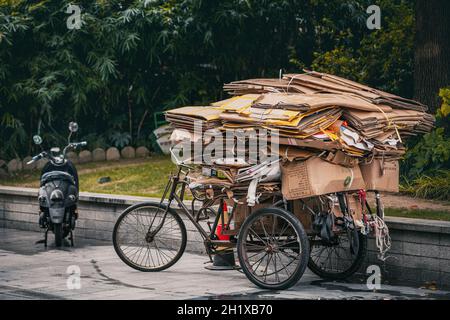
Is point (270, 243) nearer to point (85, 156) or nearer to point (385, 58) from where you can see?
point (385, 58)

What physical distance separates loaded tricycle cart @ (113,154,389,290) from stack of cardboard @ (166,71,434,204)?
0.17 metres

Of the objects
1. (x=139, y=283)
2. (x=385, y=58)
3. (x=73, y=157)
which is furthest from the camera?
(x=73, y=157)

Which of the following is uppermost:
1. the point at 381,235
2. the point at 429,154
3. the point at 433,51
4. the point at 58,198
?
the point at 433,51

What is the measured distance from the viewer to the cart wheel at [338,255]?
32.9 feet

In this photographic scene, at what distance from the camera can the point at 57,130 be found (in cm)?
1803

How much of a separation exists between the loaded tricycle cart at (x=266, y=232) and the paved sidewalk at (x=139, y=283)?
19cm

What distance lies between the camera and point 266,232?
32.7 ft

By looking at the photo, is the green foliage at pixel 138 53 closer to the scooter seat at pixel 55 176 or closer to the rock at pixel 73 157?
the rock at pixel 73 157

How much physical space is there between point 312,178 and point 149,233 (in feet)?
7.17

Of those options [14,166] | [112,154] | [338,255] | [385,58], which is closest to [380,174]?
[338,255]

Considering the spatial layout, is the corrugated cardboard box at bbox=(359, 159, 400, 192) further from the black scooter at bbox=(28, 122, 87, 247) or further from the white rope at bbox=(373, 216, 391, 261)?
the black scooter at bbox=(28, 122, 87, 247)

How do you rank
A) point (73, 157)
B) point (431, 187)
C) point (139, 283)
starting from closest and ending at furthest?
point (139, 283)
point (431, 187)
point (73, 157)

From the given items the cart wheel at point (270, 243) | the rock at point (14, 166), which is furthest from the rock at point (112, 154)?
the cart wheel at point (270, 243)
